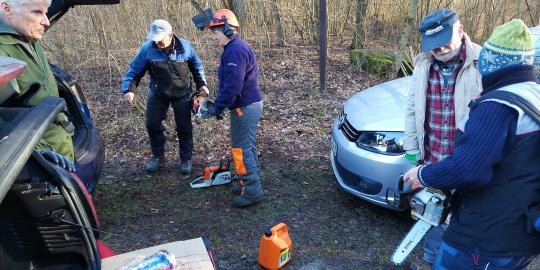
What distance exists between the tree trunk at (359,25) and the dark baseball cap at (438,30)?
6350 millimetres

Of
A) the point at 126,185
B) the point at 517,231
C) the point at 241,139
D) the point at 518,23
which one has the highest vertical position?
the point at 518,23

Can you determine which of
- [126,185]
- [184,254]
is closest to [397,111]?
[184,254]

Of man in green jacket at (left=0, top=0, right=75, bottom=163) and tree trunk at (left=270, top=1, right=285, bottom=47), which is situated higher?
man in green jacket at (left=0, top=0, right=75, bottom=163)

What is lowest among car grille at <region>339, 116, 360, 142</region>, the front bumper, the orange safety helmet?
the front bumper

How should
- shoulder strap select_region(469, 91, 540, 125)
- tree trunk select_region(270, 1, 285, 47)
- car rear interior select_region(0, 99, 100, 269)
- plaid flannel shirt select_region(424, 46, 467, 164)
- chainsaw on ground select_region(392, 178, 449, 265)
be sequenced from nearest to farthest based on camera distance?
car rear interior select_region(0, 99, 100, 269), shoulder strap select_region(469, 91, 540, 125), chainsaw on ground select_region(392, 178, 449, 265), plaid flannel shirt select_region(424, 46, 467, 164), tree trunk select_region(270, 1, 285, 47)

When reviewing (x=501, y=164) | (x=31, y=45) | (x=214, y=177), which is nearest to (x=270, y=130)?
(x=214, y=177)

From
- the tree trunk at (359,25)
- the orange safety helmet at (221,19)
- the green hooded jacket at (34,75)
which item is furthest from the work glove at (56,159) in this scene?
the tree trunk at (359,25)

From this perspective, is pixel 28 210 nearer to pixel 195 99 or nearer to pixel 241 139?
pixel 241 139

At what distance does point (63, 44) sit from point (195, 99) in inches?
167

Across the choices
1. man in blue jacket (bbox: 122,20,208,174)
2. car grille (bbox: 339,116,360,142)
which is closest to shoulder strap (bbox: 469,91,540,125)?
car grille (bbox: 339,116,360,142)

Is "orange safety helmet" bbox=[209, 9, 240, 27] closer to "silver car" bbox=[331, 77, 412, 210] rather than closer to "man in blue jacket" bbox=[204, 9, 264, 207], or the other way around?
"man in blue jacket" bbox=[204, 9, 264, 207]

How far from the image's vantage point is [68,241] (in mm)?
1938

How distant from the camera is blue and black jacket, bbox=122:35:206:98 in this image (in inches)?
181

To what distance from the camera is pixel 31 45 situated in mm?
2947
